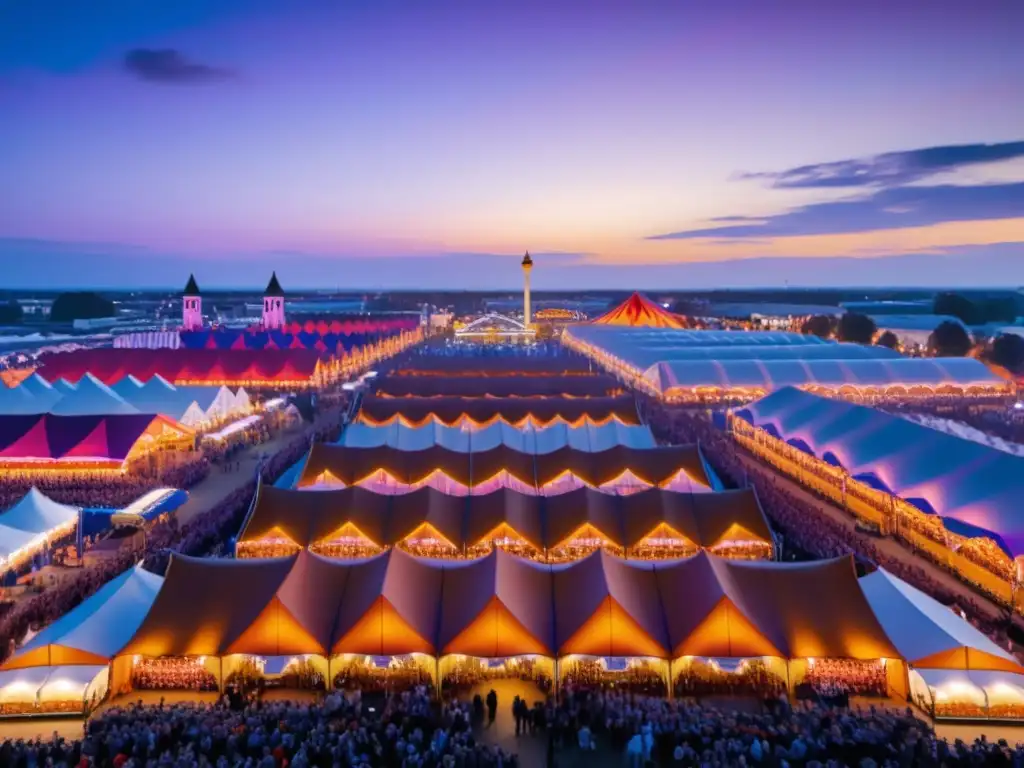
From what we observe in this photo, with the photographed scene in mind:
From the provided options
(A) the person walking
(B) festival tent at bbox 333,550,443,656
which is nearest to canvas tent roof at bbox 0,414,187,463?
(B) festival tent at bbox 333,550,443,656

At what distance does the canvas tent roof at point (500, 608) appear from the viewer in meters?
8.86

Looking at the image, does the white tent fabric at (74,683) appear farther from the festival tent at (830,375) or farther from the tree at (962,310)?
the tree at (962,310)

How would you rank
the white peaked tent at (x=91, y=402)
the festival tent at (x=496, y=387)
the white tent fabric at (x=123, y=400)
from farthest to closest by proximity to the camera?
1. the festival tent at (x=496, y=387)
2. the white tent fabric at (x=123, y=400)
3. the white peaked tent at (x=91, y=402)

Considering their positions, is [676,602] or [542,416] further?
[542,416]

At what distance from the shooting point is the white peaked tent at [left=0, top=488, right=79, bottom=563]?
12326mm

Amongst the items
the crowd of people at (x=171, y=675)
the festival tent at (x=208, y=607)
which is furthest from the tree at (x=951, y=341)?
the crowd of people at (x=171, y=675)

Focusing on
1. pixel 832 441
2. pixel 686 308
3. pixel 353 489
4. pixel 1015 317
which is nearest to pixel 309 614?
pixel 353 489

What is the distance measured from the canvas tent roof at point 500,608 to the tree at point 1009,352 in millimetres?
34536

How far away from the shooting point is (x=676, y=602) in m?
9.48

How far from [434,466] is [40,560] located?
23.0ft

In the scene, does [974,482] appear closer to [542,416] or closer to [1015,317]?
[542,416]

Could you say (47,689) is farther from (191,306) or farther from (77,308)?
(77,308)

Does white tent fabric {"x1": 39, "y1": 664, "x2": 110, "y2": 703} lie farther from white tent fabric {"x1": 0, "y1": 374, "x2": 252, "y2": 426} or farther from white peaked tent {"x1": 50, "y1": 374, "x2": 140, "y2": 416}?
white peaked tent {"x1": 50, "y1": 374, "x2": 140, "y2": 416}

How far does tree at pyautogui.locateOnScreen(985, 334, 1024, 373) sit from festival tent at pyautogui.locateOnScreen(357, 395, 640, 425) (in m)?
25.4
